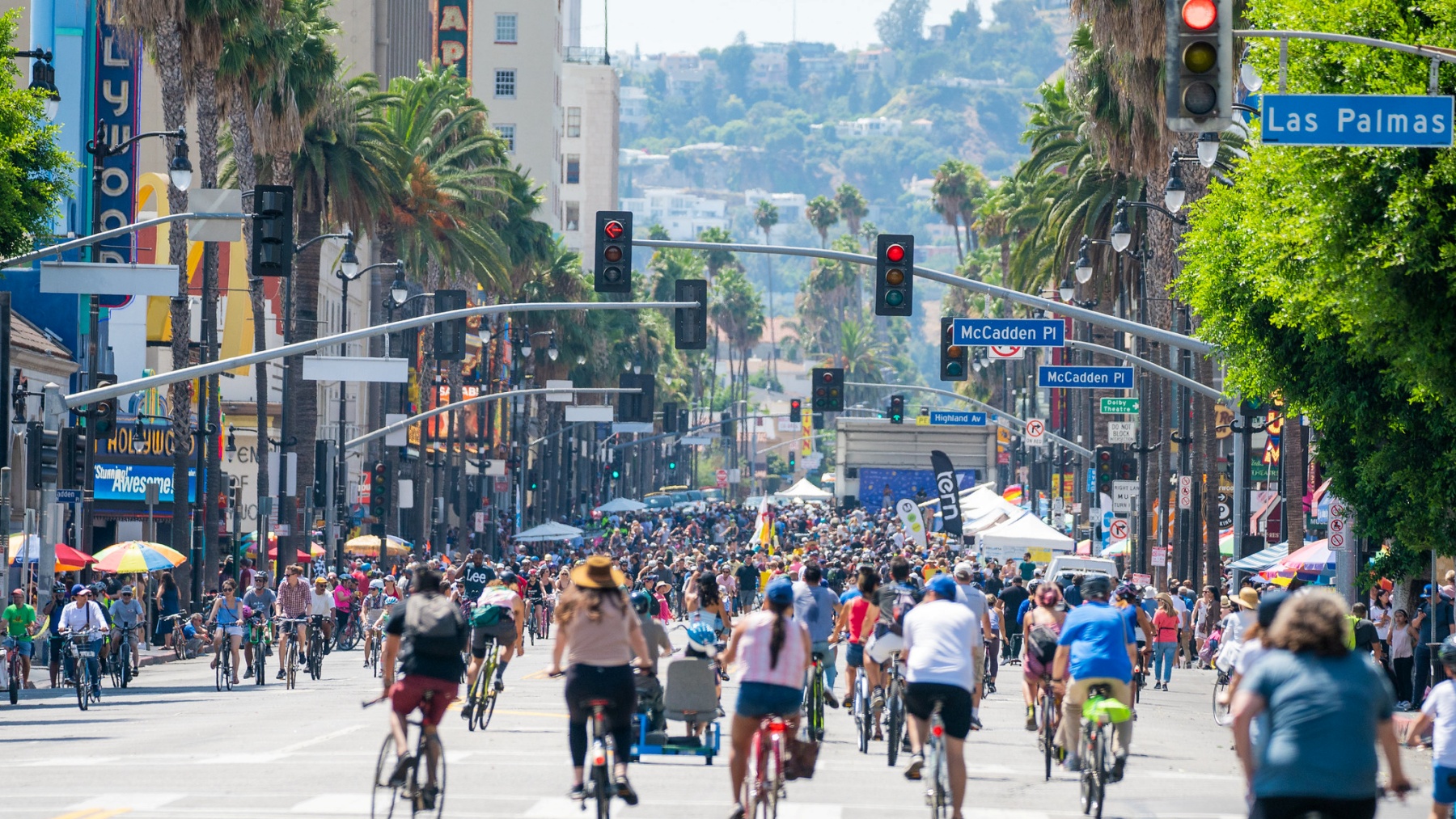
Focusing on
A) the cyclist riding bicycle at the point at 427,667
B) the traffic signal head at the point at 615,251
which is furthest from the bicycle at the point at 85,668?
the cyclist riding bicycle at the point at 427,667

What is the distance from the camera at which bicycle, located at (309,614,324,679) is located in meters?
30.8

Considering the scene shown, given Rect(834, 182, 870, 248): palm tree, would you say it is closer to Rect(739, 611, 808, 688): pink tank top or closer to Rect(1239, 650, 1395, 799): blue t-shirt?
Rect(739, 611, 808, 688): pink tank top

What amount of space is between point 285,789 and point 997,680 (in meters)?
19.1

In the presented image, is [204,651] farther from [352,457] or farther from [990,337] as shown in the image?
[352,457]

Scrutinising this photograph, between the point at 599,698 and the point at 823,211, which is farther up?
the point at 823,211

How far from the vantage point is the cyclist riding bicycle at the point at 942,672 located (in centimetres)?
1329

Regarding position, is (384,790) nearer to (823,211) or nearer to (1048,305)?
(1048,305)

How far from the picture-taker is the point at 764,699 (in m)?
12.9

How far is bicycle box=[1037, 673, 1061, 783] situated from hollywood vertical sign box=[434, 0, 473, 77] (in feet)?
320

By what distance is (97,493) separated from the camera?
46.2 meters

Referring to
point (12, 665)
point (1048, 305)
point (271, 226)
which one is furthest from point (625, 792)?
point (12, 665)

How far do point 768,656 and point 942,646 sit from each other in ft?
4.24

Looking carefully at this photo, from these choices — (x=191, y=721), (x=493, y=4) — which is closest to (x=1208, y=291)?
(x=191, y=721)

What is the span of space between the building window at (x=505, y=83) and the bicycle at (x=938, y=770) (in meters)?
114
